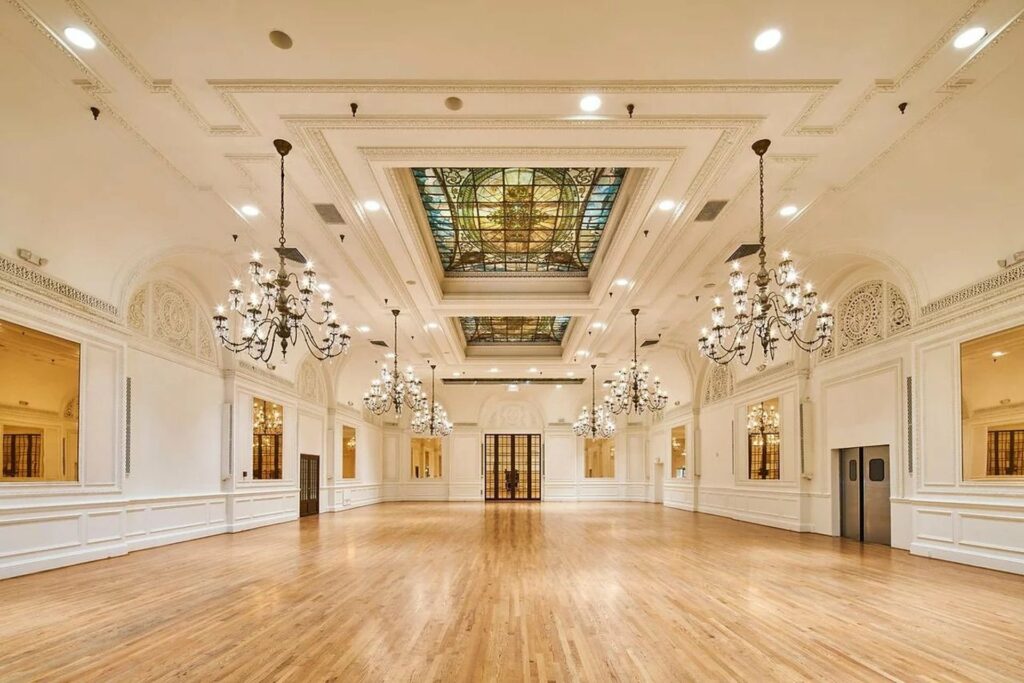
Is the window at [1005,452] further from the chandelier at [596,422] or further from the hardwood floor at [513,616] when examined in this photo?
the chandelier at [596,422]

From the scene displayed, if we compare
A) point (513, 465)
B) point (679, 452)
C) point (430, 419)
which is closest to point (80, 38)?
point (430, 419)

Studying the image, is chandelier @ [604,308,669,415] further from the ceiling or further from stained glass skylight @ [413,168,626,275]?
the ceiling

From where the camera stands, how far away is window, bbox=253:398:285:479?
46.1 ft

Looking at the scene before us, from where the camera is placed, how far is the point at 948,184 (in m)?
7.26

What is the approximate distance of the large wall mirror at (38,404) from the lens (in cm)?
729

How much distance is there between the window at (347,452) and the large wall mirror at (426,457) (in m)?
5.08

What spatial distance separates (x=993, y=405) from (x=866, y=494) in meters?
3.56

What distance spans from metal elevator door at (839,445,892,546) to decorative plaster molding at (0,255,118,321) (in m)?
11.6

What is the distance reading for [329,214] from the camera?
877 centimetres

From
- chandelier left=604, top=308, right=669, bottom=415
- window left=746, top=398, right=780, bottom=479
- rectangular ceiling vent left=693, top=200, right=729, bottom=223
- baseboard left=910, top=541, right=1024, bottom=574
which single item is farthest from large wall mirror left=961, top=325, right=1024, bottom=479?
chandelier left=604, top=308, right=669, bottom=415

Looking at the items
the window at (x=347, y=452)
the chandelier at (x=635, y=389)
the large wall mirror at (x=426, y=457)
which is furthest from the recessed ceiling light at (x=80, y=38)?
the large wall mirror at (x=426, y=457)

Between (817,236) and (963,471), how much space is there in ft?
11.8

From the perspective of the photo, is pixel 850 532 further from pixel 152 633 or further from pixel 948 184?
pixel 152 633

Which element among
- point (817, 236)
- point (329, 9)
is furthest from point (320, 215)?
point (817, 236)
